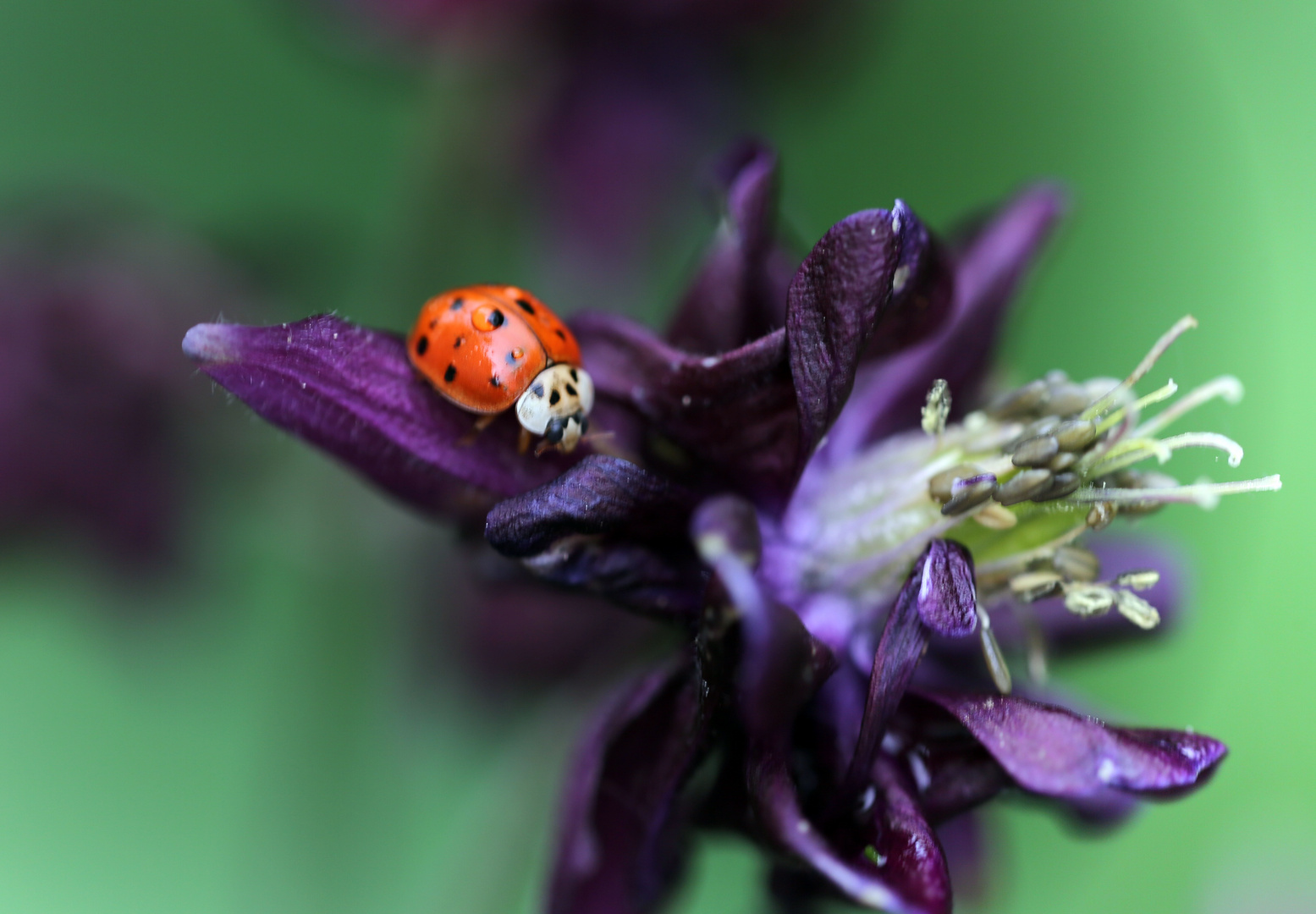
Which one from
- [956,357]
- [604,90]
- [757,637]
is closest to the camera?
[757,637]

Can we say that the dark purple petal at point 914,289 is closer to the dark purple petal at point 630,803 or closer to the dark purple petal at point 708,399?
the dark purple petal at point 708,399

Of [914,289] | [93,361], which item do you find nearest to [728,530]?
[914,289]

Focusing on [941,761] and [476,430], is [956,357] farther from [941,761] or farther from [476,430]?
[476,430]

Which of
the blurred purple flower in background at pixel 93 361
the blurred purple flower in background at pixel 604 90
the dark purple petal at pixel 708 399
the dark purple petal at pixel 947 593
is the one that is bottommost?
the dark purple petal at pixel 947 593

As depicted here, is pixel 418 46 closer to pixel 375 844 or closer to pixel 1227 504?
pixel 375 844

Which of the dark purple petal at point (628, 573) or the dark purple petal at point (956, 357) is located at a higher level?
the dark purple petal at point (956, 357)

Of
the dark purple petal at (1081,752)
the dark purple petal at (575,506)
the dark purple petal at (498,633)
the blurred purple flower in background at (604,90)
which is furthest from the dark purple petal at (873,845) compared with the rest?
the blurred purple flower in background at (604,90)
